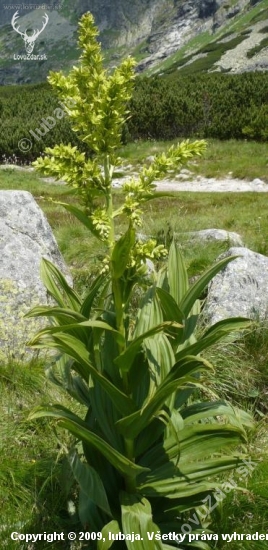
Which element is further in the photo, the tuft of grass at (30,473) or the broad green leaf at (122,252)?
the tuft of grass at (30,473)

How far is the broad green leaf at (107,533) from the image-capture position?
3190 millimetres

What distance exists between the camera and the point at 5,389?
5160mm

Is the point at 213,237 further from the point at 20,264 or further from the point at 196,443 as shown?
the point at 196,443

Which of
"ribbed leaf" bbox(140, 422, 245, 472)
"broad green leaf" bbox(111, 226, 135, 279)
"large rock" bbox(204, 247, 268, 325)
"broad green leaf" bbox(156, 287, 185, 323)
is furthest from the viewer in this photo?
"large rock" bbox(204, 247, 268, 325)

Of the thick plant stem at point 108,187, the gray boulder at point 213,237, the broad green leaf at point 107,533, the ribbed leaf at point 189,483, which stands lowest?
the broad green leaf at point 107,533

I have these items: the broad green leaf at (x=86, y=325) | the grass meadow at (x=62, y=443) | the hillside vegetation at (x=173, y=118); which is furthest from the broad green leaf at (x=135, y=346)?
the hillside vegetation at (x=173, y=118)

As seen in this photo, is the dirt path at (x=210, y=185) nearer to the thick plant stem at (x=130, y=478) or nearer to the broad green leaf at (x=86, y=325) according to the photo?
the thick plant stem at (x=130, y=478)

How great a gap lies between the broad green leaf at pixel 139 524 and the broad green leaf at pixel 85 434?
210mm

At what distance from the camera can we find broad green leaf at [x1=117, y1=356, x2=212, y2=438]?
3.20 meters

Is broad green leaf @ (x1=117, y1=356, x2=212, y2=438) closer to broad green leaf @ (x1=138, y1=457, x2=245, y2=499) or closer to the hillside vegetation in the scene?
broad green leaf @ (x1=138, y1=457, x2=245, y2=499)

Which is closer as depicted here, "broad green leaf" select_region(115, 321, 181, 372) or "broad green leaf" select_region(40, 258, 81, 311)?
"broad green leaf" select_region(115, 321, 181, 372)

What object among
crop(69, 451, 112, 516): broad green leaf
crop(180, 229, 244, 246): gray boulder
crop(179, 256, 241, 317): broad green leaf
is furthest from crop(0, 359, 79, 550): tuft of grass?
crop(180, 229, 244, 246): gray boulder

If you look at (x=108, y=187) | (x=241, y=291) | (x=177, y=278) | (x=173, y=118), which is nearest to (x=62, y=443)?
(x=177, y=278)

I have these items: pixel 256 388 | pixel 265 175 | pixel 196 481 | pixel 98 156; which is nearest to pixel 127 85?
pixel 98 156
